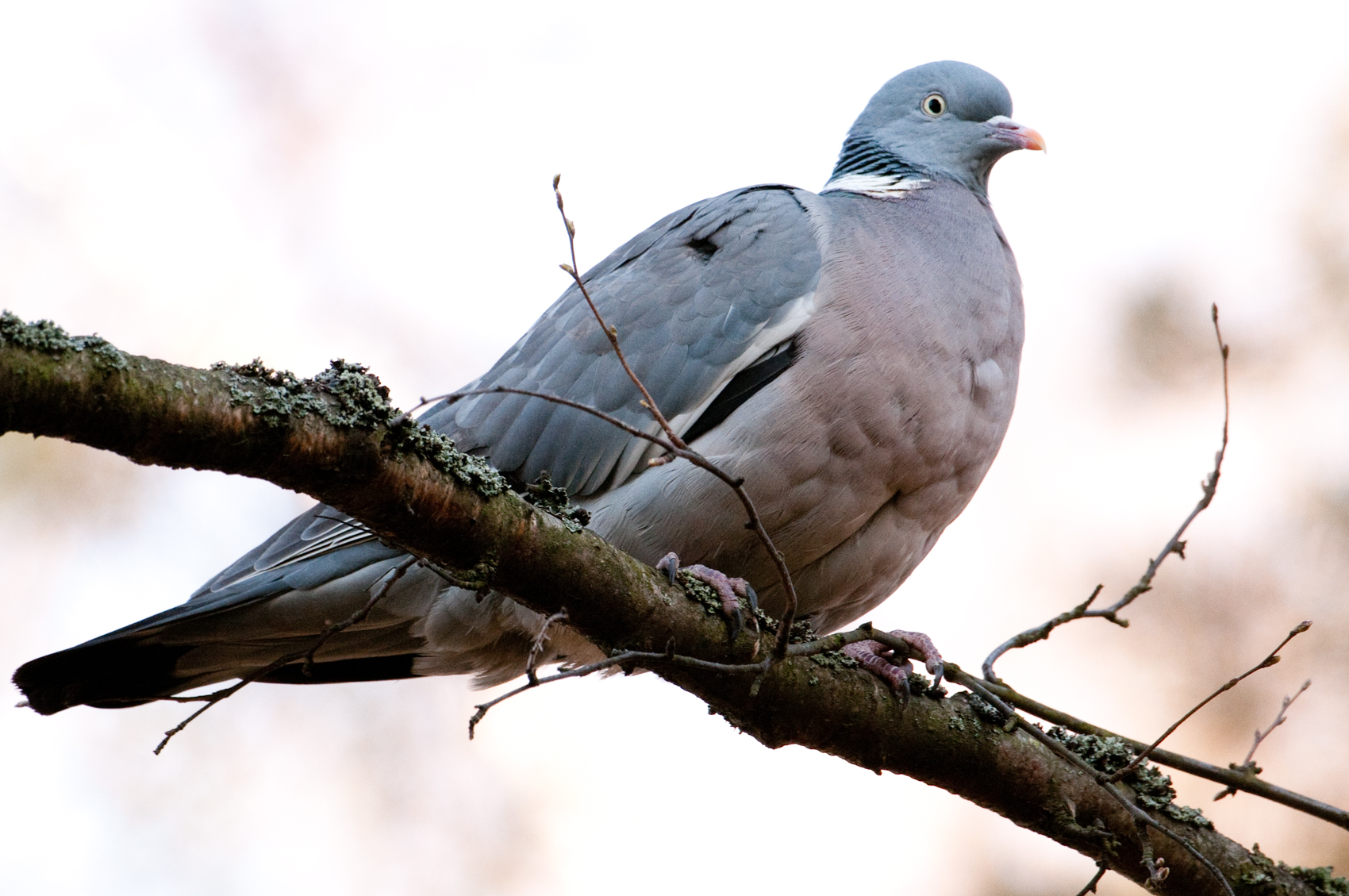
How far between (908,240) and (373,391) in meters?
2.23

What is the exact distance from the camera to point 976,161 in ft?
16.3

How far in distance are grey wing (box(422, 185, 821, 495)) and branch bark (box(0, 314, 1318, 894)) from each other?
93 centimetres

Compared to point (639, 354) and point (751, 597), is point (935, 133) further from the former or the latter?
point (751, 597)

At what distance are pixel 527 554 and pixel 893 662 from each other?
3.54ft

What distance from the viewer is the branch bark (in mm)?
2111

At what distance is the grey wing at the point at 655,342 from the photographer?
3.79 meters

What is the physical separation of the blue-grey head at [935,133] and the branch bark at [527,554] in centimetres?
221

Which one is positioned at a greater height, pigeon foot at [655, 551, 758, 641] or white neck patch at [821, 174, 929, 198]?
white neck patch at [821, 174, 929, 198]

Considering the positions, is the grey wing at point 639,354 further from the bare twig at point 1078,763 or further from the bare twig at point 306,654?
the bare twig at point 1078,763

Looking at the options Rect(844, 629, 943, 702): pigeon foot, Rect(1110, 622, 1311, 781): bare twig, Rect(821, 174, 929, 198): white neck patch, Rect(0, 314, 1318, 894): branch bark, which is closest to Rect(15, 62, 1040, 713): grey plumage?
Rect(821, 174, 929, 198): white neck patch

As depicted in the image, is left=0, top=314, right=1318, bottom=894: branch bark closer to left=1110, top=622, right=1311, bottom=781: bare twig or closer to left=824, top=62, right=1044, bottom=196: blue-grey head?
left=1110, top=622, right=1311, bottom=781: bare twig

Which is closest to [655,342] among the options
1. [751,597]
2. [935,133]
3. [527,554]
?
[751,597]

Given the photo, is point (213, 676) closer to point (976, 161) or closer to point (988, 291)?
point (988, 291)

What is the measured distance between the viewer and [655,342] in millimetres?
3951
